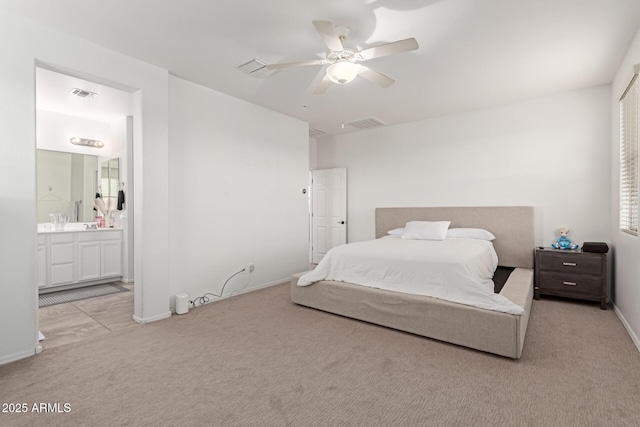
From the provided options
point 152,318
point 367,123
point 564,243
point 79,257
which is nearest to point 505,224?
point 564,243

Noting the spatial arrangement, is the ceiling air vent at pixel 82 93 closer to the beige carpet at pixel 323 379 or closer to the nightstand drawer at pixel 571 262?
the beige carpet at pixel 323 379

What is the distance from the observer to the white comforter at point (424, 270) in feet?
8.72

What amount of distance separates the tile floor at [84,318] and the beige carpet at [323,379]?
23cm

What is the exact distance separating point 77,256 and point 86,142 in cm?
185

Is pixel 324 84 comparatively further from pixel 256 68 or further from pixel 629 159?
pixel 629 159

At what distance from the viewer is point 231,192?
4.23m

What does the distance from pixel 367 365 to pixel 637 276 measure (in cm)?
240

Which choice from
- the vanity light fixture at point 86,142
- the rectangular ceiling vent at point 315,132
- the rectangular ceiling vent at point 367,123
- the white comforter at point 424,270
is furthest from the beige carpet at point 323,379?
the rectangular ceiling vent at point 315,132

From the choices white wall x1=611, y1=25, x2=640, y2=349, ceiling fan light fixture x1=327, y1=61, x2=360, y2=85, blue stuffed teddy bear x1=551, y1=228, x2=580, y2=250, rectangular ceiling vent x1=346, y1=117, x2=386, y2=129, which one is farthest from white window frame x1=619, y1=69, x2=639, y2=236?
rectangular ceiling vent x1=346, y1=117, x2=386, y2=129

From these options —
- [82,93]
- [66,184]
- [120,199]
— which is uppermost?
[82,93]

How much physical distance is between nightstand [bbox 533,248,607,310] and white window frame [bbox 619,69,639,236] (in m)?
0.52

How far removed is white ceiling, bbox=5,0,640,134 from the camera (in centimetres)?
237

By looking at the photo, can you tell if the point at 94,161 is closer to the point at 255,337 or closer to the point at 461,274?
the point at 255,337

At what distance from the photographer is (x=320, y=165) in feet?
21.8
